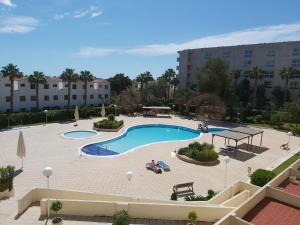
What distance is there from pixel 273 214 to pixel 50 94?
46.6 m

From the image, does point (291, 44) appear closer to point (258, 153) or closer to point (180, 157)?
point (258, 153)

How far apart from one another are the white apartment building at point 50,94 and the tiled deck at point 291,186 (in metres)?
42.6

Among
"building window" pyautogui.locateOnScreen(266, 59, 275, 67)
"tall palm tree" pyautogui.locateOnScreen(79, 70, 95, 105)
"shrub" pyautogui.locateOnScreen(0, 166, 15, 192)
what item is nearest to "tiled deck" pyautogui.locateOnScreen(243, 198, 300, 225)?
"shrub" pyautogui.locateOnScreen(0, 166, 15, 192)

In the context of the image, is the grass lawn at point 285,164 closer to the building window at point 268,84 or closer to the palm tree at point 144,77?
the building window at point 268,84

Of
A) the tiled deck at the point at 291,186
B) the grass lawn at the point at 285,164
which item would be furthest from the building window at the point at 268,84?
the tiled deck at the point at 291,186

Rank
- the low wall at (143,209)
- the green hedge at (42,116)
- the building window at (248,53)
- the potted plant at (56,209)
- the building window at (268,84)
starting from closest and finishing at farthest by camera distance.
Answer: the potted plant at (56,209) → the low wall at (143,209) → the green hedge at (42,116) → the building window at (268,84) → the building window at (248,53)

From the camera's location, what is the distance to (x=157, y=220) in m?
13.2

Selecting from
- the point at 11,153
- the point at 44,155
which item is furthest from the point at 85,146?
the point at 11,153

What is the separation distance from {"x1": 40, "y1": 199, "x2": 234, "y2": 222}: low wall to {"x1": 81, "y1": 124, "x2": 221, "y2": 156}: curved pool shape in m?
12.7

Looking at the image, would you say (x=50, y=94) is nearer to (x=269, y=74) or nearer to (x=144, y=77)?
(x=144, y=77)

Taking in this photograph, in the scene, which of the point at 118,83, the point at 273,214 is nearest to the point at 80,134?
the point at 273,214

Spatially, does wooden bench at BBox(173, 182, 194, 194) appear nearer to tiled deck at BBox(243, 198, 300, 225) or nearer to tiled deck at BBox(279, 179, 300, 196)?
tiled deck at BBox(243, 198, 300, 225)

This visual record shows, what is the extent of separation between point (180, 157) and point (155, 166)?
12.7 ft

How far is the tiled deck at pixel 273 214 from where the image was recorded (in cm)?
1139
